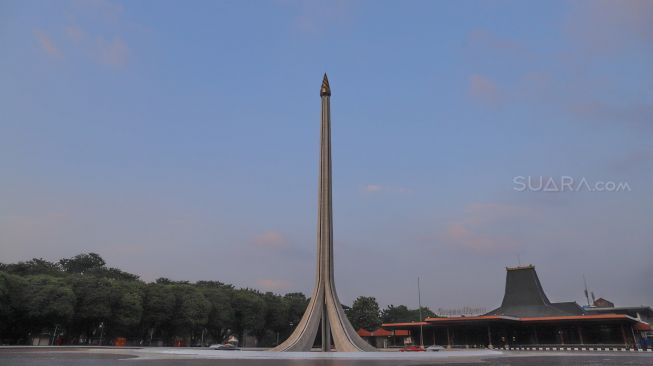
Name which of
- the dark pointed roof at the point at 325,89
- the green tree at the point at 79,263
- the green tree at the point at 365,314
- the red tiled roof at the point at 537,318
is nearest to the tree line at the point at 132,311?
the green tree at the point at 365,314

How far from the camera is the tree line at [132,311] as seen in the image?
3756cm

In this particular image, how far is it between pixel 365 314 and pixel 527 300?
847 inches

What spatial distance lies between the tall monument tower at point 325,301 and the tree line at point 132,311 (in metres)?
22.2

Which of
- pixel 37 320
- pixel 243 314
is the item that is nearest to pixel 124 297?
pixel 37 320

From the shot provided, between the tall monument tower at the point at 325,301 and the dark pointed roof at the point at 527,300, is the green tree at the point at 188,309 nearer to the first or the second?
the tall monument tower at the point at 325,301

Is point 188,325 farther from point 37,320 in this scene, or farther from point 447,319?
point 447,319

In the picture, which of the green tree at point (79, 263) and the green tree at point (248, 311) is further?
the green tree at point (79, 263)

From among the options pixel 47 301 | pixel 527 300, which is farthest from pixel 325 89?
pixel 527 300

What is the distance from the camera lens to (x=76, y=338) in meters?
47.0

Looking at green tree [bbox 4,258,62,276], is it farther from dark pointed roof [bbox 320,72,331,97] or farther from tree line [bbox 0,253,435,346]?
dark pointed roof [bbox 320,72,331,97]

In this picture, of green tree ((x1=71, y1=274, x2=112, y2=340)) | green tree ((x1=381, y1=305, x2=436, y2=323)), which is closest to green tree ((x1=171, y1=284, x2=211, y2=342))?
green tree ((x1=71, y1=274, x2=112, y2=340))

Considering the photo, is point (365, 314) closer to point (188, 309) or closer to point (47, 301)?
point (188, 309)

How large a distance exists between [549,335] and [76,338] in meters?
46.8

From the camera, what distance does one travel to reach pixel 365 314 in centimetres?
6162
